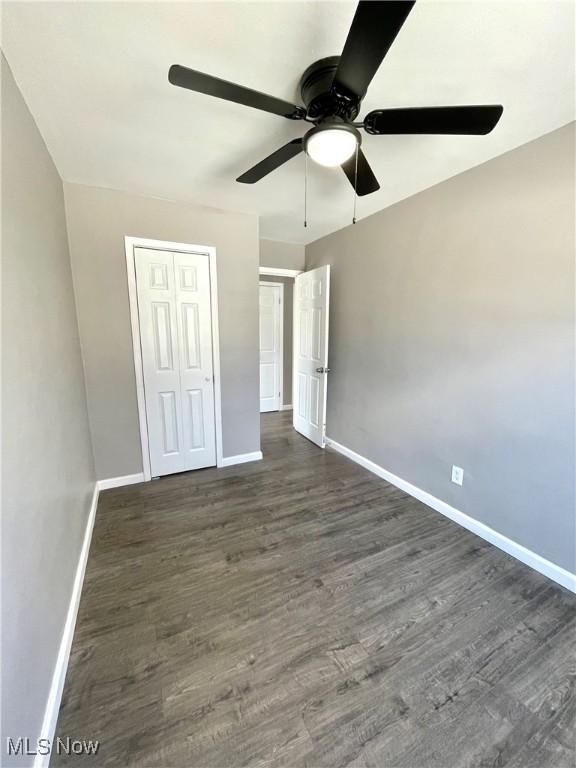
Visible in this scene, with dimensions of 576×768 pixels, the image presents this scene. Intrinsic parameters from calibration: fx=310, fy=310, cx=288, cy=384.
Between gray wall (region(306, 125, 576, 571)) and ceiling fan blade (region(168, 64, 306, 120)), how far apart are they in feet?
4.73

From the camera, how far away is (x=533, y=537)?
186 centimetres

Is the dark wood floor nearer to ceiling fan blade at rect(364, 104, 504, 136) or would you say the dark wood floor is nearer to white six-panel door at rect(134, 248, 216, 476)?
white six-panel door at rect(134, 248, 216, 476)

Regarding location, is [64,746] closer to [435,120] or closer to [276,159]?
[276,159]

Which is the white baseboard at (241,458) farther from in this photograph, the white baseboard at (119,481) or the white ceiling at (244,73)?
the white ceiling at (244,73)

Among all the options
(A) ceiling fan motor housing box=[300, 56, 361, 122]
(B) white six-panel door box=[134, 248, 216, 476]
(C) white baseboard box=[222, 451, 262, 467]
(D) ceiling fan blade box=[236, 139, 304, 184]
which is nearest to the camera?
(A) ceiling fan motor housing box=[300, 56, 361, 122]

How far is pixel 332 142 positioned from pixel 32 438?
164cm

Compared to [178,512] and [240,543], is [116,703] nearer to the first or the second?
[240,543]

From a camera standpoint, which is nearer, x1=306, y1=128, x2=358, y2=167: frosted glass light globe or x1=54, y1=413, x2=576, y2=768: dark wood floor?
x1=54, y1=413, x2=576, y2=768: dark wood floor

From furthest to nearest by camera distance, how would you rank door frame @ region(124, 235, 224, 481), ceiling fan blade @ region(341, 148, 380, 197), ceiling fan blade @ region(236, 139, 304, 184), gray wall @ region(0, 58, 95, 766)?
1. door frame @ region(124, 235, 224, 481)
2. ceiling fan blade @ region(341, 148, 380, 197)
3. ceiling fan blade @ region(236, 139, 304, 184)
4. gray wall @ region(0, 58, 95, 766)

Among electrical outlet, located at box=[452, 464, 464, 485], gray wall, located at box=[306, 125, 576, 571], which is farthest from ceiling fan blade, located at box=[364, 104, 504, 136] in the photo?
electrical outlet, located at box=[452, 464, 464, 485]

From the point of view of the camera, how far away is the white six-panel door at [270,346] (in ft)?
15.8

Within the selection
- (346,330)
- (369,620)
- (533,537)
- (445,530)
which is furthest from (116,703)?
(346,330)

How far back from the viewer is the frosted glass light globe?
120 centimetres

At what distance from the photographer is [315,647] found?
4.59ft
